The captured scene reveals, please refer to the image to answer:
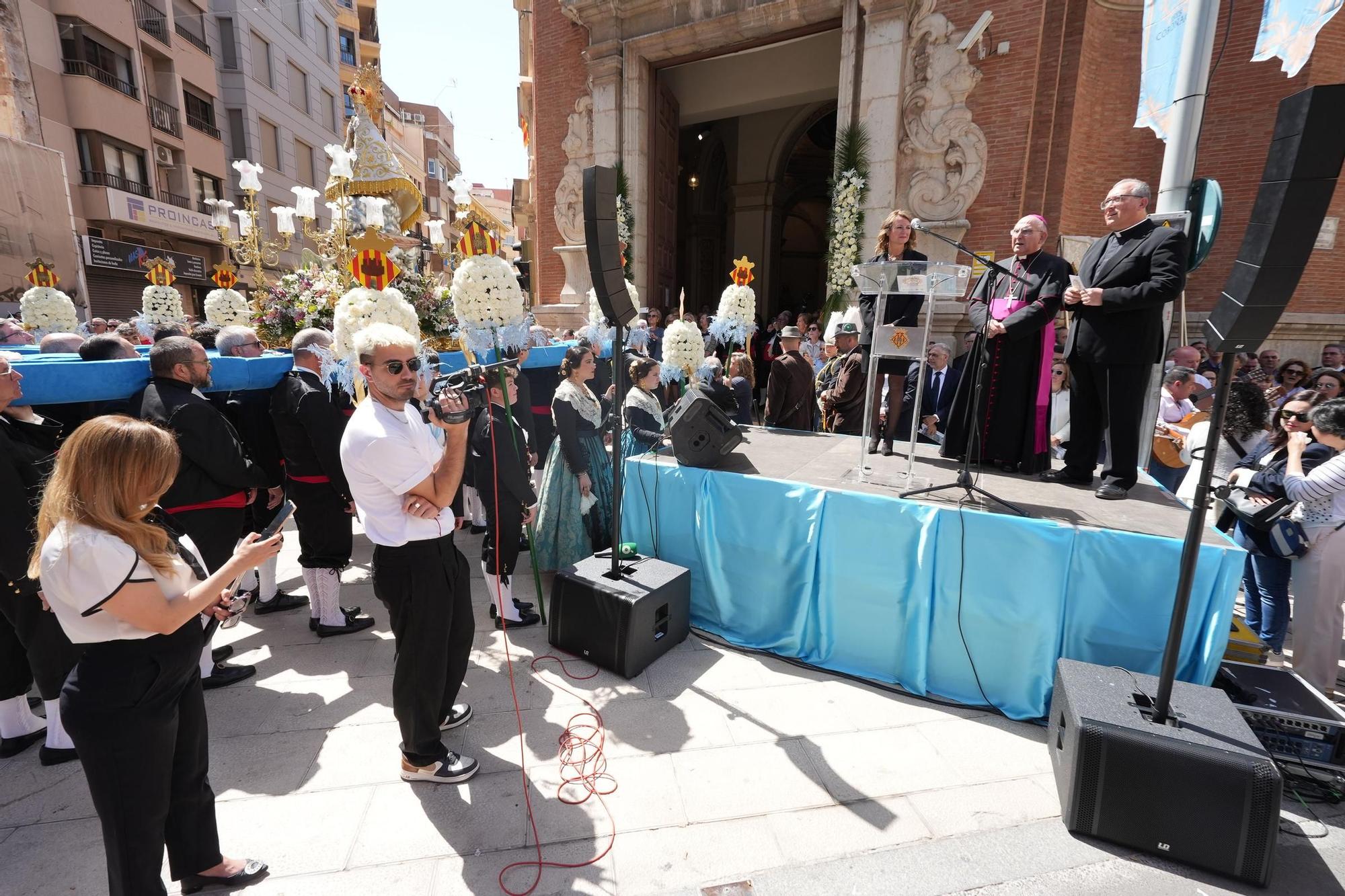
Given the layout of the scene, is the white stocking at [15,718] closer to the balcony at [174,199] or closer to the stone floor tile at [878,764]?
the stone floor tile at [878,764]

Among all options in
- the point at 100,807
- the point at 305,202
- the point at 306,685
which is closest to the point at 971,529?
the point at 100,807

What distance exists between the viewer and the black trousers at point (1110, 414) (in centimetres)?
374

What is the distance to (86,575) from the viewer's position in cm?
168

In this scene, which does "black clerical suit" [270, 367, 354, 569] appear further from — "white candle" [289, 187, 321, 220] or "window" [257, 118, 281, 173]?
"window" [257, 118, 281, 173]

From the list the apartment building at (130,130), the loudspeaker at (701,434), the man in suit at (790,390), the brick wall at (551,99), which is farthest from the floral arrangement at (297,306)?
the apartment building at (130,130)

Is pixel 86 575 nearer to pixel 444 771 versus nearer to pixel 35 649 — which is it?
pixel 444 771

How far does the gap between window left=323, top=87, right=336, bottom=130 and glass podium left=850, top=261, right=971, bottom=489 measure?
117 feet

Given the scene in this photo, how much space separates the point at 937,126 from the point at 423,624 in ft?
33.0

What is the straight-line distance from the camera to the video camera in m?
2.35

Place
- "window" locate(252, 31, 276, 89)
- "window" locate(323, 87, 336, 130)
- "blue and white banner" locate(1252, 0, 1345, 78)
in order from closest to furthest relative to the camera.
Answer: "blue and white banner" locate(1252, 0, 1345, 78), "window" locate(252, 31, 276, 89), "window" locate(323, 87, 336, 130)

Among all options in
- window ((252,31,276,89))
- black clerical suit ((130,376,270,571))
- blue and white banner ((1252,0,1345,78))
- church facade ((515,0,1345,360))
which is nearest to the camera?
black clerical suit ((130,376,270,571))

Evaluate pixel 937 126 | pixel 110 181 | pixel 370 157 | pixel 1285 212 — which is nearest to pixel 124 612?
pixel 1285 212

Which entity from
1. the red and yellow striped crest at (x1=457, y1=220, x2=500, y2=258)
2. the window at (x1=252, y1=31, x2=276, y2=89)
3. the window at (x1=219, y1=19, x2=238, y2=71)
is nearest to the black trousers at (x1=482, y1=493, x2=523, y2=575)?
the red and yellow striped crest at (x1=457, y1=220, x2=500, y2=258)

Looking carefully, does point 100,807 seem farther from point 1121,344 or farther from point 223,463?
point 1121,344
